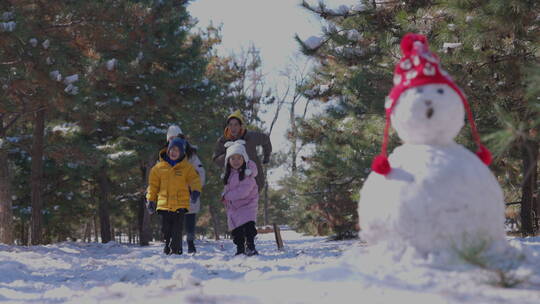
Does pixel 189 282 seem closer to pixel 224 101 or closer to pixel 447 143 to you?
pixel 447 143

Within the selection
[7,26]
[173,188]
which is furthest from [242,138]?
[7,26]

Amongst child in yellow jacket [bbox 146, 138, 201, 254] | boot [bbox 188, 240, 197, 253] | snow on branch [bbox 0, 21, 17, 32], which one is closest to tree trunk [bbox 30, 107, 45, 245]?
snow on branch [bbox 0, 21, 17, 32]

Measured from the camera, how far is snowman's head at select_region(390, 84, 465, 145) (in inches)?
145

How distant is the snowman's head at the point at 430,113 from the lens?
3674mm

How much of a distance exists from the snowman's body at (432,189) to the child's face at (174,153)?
386 centimetres

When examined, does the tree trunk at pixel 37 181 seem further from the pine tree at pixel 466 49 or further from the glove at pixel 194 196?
the pine tree at pixel 466 49

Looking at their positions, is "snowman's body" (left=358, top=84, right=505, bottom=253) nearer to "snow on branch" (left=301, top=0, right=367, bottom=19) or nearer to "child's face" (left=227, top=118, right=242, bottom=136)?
"child's face" (left=227, top=118, right=242, bottom=136)

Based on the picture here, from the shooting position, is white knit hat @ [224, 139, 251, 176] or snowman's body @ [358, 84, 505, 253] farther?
white knit hat @ [224, 139, 251, 176]

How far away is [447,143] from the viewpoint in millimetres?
3797

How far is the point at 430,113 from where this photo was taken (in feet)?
12.1

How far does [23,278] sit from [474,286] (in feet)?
16.0

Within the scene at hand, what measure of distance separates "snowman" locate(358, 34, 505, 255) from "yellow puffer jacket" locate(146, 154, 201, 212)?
12.4 feet

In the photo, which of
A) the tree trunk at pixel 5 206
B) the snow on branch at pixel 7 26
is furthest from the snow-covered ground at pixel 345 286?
the tree trunk at pixel 5 206

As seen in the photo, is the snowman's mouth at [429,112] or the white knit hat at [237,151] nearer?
the snowman's mouth at [429,112]
